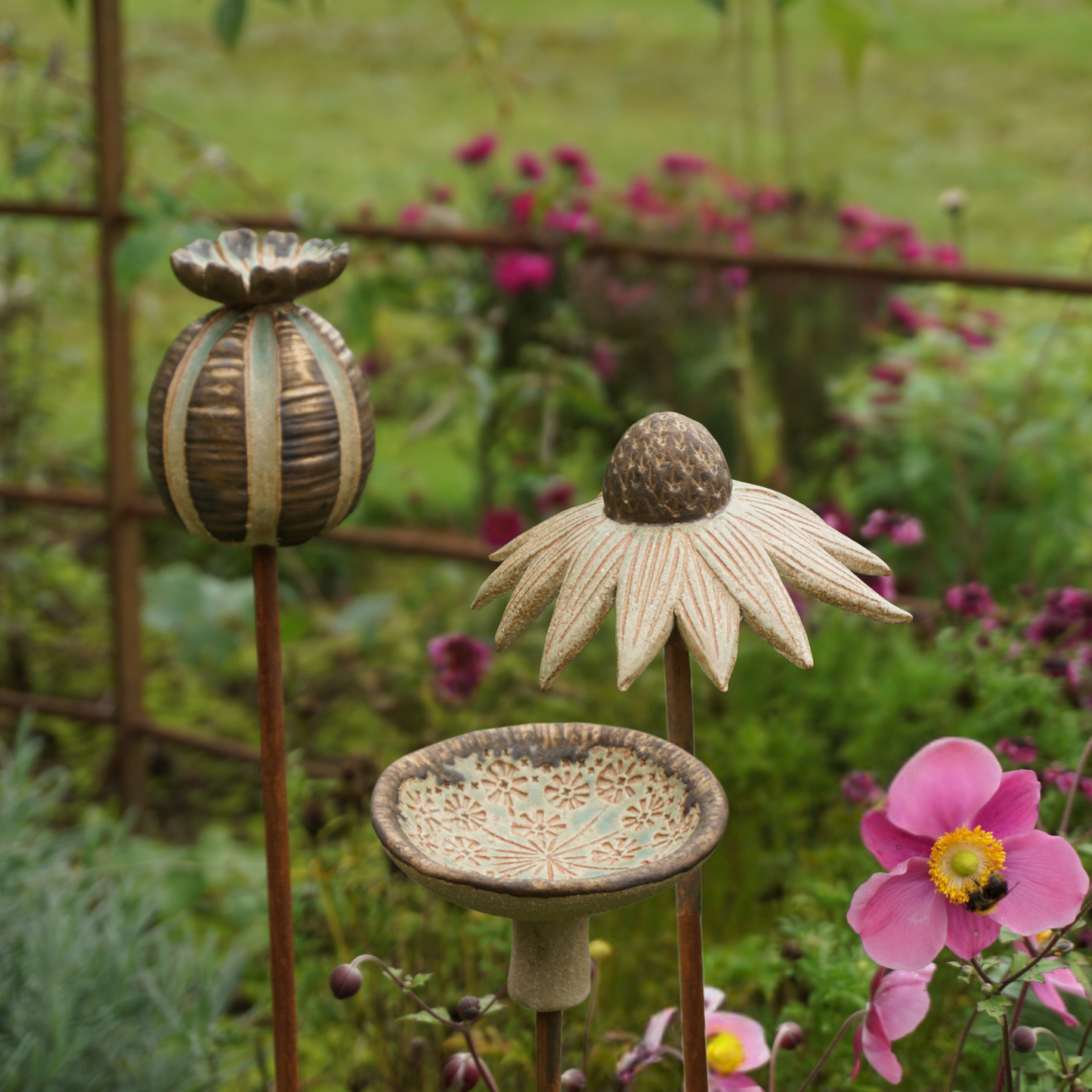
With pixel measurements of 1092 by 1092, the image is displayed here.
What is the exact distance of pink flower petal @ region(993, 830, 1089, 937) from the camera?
34.9 inches

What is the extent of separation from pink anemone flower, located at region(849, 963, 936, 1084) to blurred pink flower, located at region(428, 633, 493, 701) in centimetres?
95

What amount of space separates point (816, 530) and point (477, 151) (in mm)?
2341

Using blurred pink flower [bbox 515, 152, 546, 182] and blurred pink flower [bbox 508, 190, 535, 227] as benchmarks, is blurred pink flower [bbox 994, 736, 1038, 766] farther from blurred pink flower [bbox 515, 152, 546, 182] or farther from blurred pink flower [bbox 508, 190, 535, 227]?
blurred pink flower [bbox 515, 152, 546, 182]

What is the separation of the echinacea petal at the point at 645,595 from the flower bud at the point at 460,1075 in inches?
17.0

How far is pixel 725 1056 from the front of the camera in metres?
1.13

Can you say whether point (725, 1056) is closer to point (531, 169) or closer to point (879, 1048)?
point (879, 1048)

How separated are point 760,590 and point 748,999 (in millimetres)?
858

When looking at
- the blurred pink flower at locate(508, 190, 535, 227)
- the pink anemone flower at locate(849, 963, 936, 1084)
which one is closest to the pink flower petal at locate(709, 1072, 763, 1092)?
the pink anemone flower at locate(849, 963, 936, 1084)

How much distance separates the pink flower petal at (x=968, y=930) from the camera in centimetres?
91

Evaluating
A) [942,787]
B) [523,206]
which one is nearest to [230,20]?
[523,206]

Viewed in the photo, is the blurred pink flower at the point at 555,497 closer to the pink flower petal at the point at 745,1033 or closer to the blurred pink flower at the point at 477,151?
the blurred pink flower at the point at 477,151

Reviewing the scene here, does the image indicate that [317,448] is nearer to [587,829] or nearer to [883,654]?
[587,829]

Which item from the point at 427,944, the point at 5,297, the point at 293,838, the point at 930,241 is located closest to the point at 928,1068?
the point at 427,944

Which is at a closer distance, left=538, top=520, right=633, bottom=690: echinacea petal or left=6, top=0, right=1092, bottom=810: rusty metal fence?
left=538, top=520, right=633, bottom=690: echinacea petal
